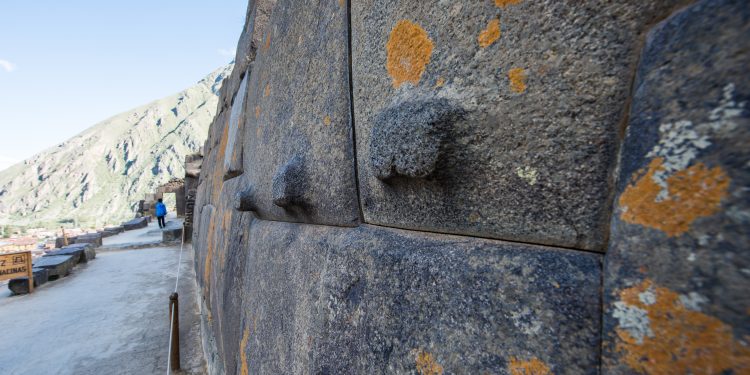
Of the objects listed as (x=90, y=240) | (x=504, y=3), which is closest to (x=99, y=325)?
(x=504, y=3)

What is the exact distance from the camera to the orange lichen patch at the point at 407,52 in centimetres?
63

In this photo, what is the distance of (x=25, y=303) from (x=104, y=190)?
270 ft

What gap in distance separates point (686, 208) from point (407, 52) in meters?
0.51

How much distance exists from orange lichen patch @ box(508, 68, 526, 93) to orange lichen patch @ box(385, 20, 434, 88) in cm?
18

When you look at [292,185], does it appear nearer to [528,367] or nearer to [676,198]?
[528,367]

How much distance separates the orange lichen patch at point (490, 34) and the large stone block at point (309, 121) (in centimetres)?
43

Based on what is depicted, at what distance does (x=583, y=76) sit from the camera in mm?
422

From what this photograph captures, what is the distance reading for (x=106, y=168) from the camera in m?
74.2

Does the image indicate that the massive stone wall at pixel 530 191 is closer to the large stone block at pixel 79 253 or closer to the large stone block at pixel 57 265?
the large stone block at pixel 57 265

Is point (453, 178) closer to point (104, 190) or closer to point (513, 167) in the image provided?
point (513, 167)

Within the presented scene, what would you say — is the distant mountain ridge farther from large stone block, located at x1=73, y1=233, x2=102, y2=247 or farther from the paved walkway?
the paved walkway

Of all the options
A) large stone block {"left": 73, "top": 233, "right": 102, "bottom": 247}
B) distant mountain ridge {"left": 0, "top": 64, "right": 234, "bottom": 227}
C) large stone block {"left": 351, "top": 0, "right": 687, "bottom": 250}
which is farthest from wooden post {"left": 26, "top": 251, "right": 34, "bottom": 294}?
distant mountain ridge {"left": 0, "top": 64, "right": 234, "bottom": 227}

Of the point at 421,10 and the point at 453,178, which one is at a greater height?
the point at 421,10

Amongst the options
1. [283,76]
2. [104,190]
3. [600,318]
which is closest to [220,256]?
[283,76]
